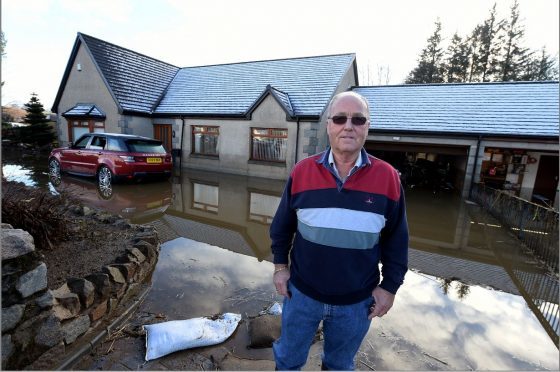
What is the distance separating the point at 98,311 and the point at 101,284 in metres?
0.26

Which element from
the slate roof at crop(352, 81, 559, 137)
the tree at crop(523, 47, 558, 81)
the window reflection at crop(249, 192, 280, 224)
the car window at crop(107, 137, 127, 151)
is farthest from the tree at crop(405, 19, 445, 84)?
the car window at crop(107, 137, 127, 151)

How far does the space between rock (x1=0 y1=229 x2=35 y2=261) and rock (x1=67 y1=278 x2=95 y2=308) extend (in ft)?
2.91

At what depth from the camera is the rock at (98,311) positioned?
298cm

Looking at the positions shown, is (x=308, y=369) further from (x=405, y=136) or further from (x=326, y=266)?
(x=405, y=136)

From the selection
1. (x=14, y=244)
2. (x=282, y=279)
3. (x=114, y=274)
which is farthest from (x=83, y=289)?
(x=282, y=279)

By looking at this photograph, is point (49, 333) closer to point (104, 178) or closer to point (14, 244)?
point (14, 244)

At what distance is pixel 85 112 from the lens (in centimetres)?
1559

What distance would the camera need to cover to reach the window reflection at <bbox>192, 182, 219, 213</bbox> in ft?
26.6

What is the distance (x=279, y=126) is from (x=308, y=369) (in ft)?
37.6

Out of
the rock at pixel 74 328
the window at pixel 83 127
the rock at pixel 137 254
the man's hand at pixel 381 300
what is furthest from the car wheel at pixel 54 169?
the man's hand at pixel 381 300

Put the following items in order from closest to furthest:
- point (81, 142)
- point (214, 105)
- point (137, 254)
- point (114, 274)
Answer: point (114, 274), point (137, 254), point (81, 142), point (214, 105)

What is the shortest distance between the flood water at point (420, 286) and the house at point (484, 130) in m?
4.54

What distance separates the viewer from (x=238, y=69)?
1761cm

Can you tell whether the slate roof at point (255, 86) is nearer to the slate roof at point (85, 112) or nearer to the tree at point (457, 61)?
the slate roof at point (85, 112)
